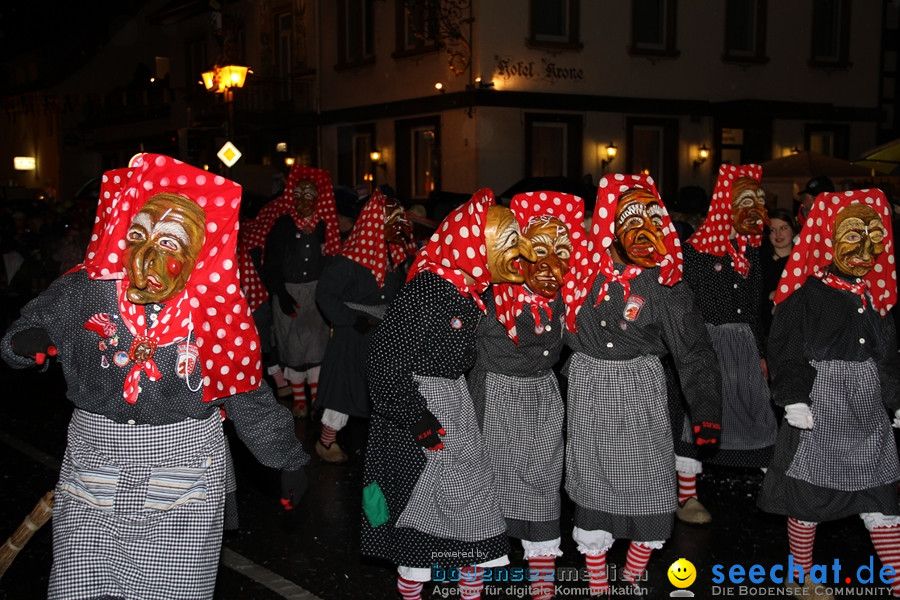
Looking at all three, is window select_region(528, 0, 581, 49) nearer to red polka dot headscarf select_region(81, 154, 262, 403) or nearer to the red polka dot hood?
the red polka dot hood

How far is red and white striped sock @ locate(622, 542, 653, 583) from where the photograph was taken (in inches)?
199

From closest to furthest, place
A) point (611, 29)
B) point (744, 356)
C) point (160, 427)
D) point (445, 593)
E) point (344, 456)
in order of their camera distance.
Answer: point (160, 427) < point (445, 593) < point (744, 356) < point (344, 456) < point (611, 29)

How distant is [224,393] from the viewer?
12.5ft

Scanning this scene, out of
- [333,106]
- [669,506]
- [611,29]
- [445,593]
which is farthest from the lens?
[333,106]

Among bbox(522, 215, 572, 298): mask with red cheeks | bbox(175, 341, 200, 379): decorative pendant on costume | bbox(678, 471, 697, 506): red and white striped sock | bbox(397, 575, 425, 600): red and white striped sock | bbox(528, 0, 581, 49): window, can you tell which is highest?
bbox(528, 0, 581, 49): window

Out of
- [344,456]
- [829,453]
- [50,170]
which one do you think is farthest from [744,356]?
[50,170]

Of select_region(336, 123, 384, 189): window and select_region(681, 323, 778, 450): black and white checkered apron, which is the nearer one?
select_region(681, 323, 778, 450): black and white checkered apron

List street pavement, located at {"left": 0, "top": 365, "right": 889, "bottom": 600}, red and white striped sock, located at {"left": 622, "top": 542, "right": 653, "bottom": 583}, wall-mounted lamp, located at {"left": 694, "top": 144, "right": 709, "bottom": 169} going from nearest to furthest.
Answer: red and white striped sock, located at {"left": 622, "top": 542, "right": 653, "bottom": 583}
street pavement, located at {"left": 0, "top": 365, "right": 889, "bottom": 600}
wall-mounted lamp, located at {"left": 694, "top": 144, "right": 709, "bottom": 169}

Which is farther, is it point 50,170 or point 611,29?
point 50,170

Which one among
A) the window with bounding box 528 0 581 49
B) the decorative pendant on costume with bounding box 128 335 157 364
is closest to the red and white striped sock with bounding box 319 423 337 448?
the decorative pendant on costume with bounding box 128 335 157 364

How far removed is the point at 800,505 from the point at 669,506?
748mm

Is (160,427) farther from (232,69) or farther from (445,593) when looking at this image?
(232,69)

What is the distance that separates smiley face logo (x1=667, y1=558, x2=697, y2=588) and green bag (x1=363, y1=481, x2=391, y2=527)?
1957mm

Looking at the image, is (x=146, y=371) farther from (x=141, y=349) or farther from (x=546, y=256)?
(x=546, y=256)
